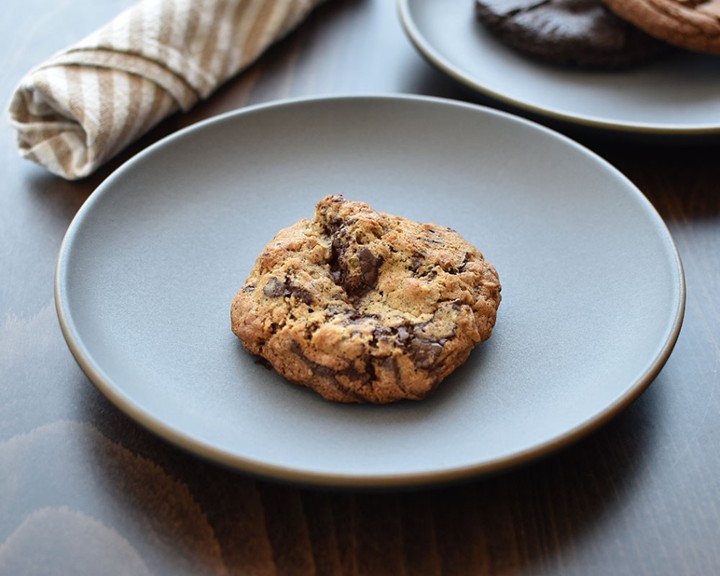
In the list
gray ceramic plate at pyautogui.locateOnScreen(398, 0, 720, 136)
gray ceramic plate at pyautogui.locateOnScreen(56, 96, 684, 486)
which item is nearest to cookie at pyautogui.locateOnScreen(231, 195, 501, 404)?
gray ceramic plate at pyautogui.locateOnScreen(56, 96, 684, 486)

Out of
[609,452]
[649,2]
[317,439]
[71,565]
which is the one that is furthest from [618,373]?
[649,2]

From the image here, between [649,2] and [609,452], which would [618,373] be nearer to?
[609,452]

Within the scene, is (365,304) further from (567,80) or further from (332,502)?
(567,80)

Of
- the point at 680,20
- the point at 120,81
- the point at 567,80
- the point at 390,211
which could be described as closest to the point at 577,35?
the point at 567,80

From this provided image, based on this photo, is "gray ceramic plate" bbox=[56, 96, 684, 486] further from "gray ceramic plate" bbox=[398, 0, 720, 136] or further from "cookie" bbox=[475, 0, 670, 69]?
"cookie" bbox=[475, 0, 670, 69]

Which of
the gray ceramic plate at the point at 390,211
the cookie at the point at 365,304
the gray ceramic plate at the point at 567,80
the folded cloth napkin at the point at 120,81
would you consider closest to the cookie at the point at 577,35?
the gray ceramic plate at the point at 567,80

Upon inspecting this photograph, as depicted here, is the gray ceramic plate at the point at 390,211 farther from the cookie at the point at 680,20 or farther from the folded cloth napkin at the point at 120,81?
the cookie at the point at 680,20
